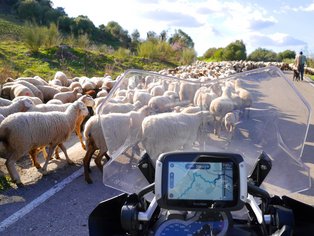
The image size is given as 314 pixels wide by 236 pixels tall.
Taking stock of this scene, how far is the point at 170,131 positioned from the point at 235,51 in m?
47.9

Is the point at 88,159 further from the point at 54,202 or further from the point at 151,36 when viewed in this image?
the point at 151,36

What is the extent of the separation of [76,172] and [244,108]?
15.1 ft

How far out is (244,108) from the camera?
2.41m

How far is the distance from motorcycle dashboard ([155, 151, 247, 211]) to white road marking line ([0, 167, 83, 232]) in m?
3.19

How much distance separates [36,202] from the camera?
5117mm

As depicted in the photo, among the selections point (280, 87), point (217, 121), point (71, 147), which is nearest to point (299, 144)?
point (280, 87)

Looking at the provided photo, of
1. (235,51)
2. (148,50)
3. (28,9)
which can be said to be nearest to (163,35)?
(148,50)

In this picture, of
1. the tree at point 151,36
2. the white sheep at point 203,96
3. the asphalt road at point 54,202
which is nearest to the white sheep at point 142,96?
the white sheep at point 203,96

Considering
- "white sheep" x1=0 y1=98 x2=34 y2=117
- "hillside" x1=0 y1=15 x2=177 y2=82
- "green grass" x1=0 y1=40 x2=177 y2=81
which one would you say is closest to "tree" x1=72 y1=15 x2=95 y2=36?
"hillside" x1=0 y1=15 x2=177 y2=82

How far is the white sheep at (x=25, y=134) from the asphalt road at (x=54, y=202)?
0.35 m

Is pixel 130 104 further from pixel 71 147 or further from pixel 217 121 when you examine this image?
pixel 71 147

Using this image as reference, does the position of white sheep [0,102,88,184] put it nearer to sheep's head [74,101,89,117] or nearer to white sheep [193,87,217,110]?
sheep's head [74,101,89,117]

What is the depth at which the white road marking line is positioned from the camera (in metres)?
4.51

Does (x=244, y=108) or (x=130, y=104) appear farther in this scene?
(x=130, y=104)
